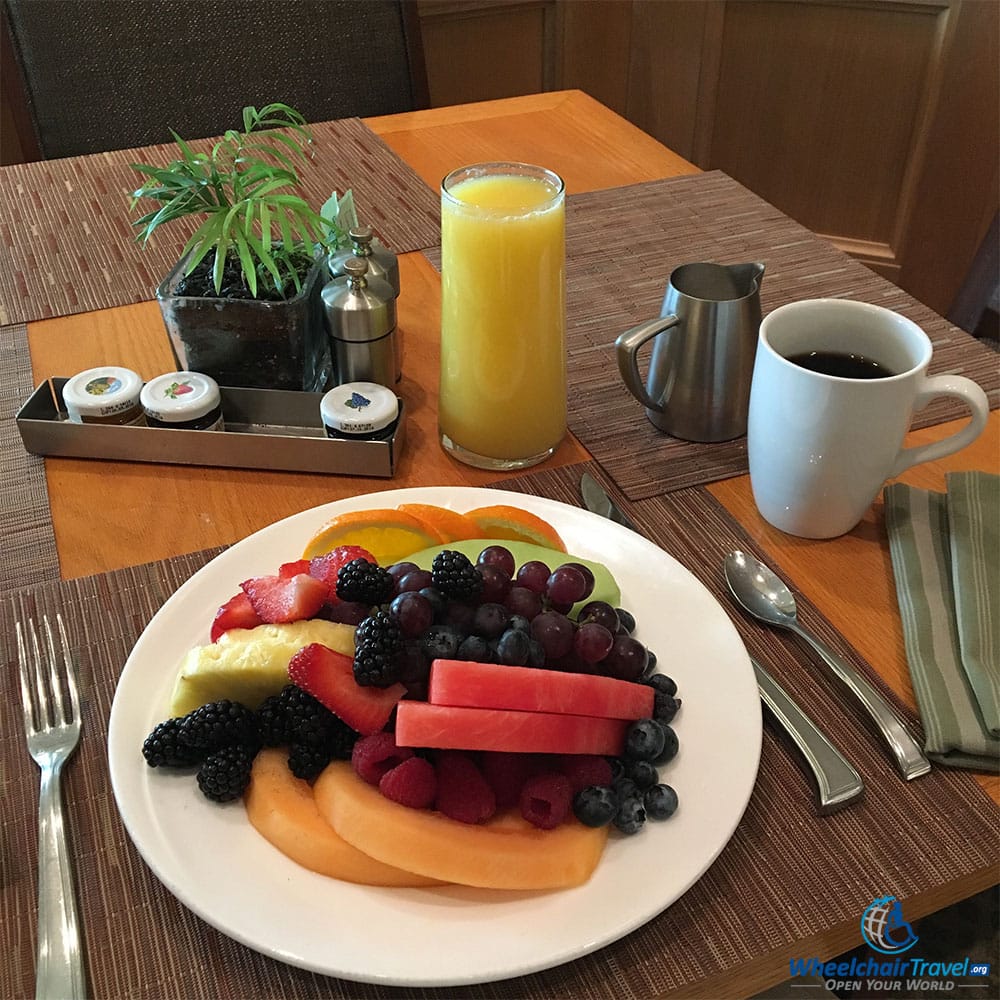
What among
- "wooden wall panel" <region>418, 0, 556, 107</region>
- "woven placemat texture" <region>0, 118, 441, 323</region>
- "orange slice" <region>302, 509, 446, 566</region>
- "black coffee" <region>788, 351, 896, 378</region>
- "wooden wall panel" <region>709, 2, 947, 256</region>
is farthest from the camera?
"wooden wall panel" <region>418, 0, 556, 107</region>

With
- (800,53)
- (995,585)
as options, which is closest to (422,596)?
(995,585)

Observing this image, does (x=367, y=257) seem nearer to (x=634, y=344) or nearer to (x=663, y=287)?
(x=634, y=344)

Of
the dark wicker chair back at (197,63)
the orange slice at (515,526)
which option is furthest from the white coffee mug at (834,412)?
the dark wicker chair back at (197,63)

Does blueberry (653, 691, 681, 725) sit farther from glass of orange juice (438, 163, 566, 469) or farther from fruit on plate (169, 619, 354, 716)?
glass of orange juice (438, 163, 566, 469)

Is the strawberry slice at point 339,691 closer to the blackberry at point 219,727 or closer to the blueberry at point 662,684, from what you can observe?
the blackberry at point 219,727

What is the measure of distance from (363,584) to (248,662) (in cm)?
9

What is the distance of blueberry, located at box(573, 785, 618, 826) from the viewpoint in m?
0.56

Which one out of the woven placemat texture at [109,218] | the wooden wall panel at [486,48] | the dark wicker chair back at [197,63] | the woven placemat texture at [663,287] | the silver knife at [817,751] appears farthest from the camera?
the wooden wall panel at [486,48]

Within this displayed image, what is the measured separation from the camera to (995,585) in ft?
2.45

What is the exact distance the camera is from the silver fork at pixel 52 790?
0.52 meters

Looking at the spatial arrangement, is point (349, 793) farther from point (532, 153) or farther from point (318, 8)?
point (318, 8)

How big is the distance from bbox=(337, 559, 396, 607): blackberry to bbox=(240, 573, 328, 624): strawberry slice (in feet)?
0.06

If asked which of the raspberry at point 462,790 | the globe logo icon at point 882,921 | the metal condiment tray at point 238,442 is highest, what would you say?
the raspberry at point 462,790

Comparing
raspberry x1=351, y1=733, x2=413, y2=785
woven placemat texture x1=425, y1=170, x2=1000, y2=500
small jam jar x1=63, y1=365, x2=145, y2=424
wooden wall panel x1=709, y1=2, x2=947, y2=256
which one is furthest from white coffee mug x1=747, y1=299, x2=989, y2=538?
wooden wall panel x1=709, y1=2, x2=947, y2=256
